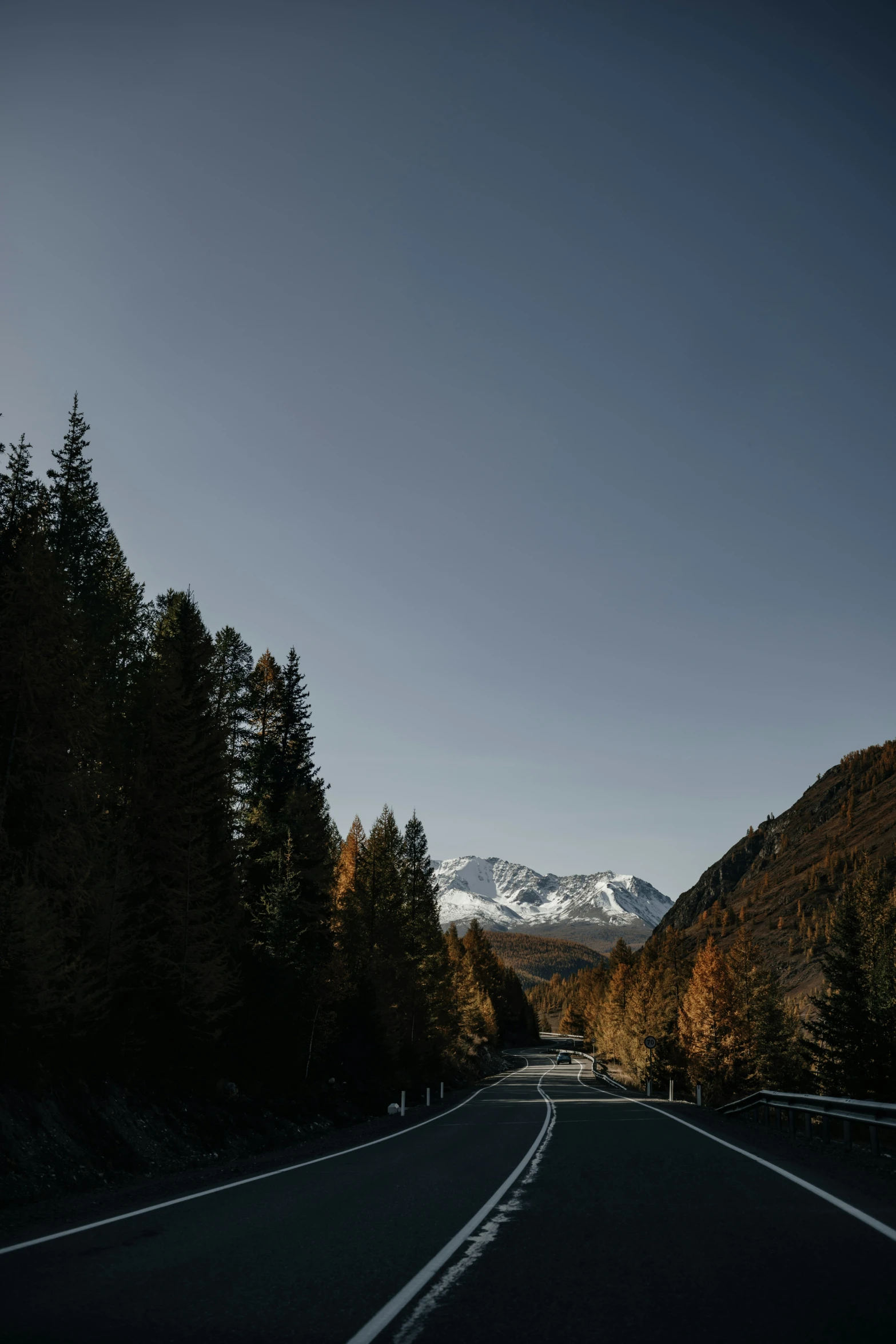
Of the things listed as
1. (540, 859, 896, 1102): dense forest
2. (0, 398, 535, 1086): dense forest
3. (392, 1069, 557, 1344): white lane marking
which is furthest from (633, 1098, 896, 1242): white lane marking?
(540, 859, 896, 1102): dense forest

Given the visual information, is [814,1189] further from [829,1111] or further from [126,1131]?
[126,1131]

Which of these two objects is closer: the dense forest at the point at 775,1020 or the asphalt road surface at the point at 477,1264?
the asphalt road surface at the point at 477,1264

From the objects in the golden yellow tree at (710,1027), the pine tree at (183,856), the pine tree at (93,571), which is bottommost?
the golden yellow tree at (710,1027)

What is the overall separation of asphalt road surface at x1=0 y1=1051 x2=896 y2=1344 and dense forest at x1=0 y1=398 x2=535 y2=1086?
865 cm

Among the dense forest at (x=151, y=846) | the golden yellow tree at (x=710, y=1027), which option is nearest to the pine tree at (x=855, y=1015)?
the golden yellow tree at (x=710, y=1027)

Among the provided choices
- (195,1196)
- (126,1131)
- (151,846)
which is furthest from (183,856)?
(195,1196)

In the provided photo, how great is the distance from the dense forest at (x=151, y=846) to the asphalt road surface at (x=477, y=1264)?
28.4 feet

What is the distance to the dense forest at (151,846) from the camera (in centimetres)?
1791

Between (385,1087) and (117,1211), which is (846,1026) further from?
(117,1211)

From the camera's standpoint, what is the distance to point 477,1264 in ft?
22.1

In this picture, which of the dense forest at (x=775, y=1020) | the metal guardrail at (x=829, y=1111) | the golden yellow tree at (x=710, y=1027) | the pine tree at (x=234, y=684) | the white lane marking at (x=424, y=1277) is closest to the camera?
the white lane marking at (x=424, y=1277)

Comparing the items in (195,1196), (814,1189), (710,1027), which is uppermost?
(814,1189)

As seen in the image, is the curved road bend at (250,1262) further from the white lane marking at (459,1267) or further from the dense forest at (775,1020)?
the dense forest at (775,1020)

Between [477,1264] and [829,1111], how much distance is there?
12830mm
